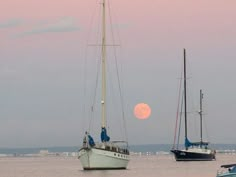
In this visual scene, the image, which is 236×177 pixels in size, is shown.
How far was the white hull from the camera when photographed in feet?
359

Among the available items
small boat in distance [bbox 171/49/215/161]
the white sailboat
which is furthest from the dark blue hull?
the white sailboat

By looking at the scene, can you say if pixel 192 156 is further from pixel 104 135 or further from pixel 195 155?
pixel 104 135

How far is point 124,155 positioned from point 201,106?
208 ft

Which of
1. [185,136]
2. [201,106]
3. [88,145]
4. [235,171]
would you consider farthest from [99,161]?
[201,106]

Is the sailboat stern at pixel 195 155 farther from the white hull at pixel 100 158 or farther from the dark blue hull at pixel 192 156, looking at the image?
the white hull at pixel 100 158

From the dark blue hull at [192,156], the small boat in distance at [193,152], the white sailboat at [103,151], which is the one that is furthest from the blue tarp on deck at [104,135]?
the dark blue hull at [192,156]

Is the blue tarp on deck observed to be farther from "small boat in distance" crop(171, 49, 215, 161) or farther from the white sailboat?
"small boat in distance" crop(171, 49, 215, 161)

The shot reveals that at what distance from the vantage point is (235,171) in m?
73.0

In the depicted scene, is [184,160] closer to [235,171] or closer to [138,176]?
[138,176]

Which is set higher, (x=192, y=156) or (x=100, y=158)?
(x=192, y=156)

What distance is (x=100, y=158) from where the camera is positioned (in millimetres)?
109375

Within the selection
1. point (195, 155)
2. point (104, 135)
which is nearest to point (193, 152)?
point (195, 155)

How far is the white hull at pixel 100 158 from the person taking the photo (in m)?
109

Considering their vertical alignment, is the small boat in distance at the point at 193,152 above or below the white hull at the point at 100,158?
above
